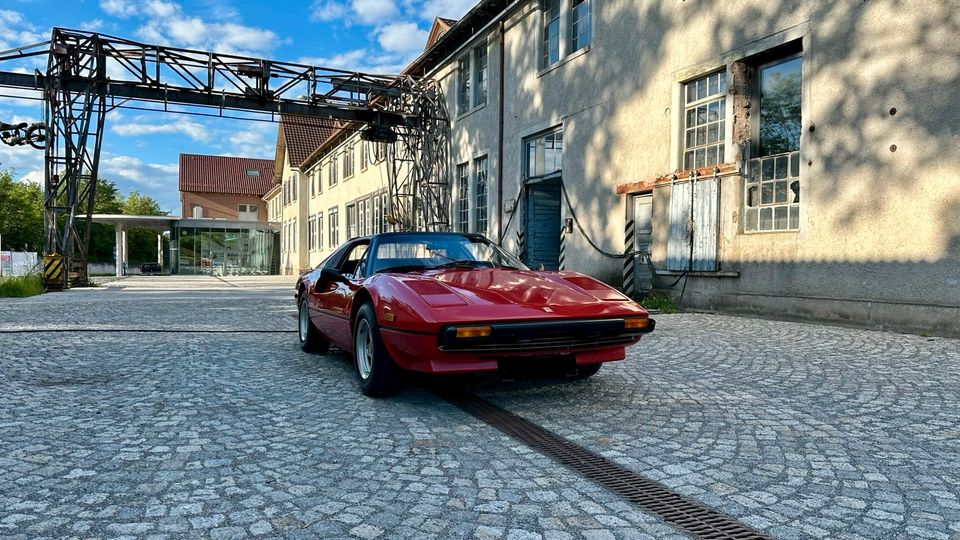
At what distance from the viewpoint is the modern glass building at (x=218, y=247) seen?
45656 millimetres

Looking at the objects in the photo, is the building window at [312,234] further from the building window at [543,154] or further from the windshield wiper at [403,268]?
the windshield wiper at [403,268]

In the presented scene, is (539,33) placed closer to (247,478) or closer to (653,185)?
(653,185)

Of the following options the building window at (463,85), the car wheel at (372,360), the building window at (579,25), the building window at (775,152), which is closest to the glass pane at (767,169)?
the building window at (775,152)

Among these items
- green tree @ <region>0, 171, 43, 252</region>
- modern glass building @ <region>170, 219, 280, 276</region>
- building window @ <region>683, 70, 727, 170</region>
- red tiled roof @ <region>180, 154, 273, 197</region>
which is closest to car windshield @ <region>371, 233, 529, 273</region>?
building window @ <region>683, 70, 727, 170</region>

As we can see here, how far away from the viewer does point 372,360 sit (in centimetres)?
458

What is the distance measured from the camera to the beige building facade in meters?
7.75

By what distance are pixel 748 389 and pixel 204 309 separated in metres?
10.5

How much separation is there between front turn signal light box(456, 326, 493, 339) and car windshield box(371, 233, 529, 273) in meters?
1.44

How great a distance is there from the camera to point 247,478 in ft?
10.0

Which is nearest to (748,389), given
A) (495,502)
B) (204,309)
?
(495,502)

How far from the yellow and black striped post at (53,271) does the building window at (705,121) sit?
17605mm

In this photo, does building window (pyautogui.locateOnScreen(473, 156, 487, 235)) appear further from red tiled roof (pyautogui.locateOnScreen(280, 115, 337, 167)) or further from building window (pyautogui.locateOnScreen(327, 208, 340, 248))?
red tiled roof (pyautogui.locateOnScreen(280, 115, 337, 167))

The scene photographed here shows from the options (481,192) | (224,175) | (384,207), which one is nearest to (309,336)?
(481,192)

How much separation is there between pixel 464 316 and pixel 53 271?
19609mm
